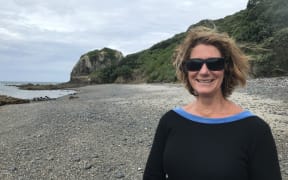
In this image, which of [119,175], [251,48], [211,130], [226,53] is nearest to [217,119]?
[211,130]

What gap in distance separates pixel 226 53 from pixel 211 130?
0.49m

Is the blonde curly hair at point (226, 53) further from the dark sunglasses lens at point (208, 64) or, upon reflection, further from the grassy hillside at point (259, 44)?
the grassy hillside at point (259, 44)

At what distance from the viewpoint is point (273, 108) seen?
14.1 meters

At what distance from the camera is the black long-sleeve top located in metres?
2.00

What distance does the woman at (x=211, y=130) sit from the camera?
6.59 feet

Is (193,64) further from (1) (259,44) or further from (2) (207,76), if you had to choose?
(1) (259,44)

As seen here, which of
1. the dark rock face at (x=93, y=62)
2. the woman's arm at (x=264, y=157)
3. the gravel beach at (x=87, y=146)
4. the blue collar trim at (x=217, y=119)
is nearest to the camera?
the woman's arm at (x=264, y=157)

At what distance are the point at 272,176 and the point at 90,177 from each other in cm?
555

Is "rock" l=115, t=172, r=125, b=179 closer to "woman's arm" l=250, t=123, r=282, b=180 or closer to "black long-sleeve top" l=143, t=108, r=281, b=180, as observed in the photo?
"black long-sleeve top" l=143, t=108, r=281, b=180

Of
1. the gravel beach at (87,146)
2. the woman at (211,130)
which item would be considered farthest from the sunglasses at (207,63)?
the gravel beach at (87,146)

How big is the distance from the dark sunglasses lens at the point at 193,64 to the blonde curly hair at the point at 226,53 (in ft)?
0.13

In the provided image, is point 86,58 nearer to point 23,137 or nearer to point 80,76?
point 80,76

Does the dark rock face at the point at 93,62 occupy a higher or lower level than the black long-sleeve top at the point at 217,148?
higher

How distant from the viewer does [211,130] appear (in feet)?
6.96
